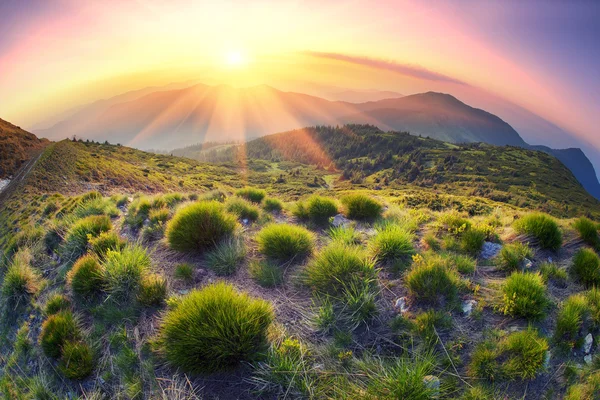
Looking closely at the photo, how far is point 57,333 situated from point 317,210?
651 cm

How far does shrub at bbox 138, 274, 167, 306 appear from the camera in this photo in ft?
16.7

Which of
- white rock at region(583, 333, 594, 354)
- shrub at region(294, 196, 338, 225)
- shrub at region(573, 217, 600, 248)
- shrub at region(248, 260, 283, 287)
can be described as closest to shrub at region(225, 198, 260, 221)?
shrub at region(294, 196, 338, 225)

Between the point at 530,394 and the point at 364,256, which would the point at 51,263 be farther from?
the point at 530,394

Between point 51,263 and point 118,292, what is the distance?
3874mm

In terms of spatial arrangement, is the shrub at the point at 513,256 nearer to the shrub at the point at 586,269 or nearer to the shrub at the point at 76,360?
the shrub at the point at 586,269

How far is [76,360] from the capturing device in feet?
14.6

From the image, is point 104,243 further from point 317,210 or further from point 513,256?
point 513,256

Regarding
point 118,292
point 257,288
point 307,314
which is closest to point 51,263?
point 118,292

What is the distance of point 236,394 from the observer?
3588 mm

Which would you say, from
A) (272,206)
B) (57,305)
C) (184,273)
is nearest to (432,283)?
(184,273)

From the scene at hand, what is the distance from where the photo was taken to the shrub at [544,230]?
666 cm

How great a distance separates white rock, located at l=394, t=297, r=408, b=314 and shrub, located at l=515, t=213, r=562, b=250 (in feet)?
14.6

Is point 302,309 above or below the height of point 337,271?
below

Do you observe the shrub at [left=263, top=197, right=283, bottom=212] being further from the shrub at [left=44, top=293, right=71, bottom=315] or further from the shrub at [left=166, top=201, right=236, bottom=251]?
the shrub at [left=44, top=293, right=71, bottom=315]
